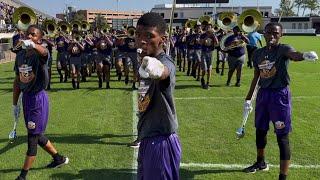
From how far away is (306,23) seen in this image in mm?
84562

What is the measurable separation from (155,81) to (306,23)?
3415 inches

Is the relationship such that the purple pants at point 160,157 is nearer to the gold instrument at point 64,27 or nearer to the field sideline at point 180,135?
the field sideline at point 180,135

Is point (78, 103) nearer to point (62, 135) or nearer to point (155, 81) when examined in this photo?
point (62, 135)

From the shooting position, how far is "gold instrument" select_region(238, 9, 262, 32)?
30.9ft

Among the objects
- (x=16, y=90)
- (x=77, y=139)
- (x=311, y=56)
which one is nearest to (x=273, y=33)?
(x=311, y=56)

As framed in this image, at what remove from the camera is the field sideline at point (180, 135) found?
6078mm

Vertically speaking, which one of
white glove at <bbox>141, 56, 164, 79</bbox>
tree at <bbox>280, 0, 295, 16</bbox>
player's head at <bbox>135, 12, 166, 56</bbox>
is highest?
tree at <bbox>280, 0, 295, 16</bbox>

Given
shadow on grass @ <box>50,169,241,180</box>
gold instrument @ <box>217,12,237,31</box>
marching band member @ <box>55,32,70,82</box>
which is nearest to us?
shadow on grass @ <box>50,169,241,180</box>

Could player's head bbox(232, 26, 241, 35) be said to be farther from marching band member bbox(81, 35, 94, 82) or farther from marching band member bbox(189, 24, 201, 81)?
marching band member bbox(81, 35, 94, 82)

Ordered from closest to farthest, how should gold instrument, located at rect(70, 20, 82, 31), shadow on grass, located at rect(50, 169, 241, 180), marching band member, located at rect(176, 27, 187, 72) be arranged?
shadow on grass, located at rect(50, 169, 241, 180)
gold instrument, located at rect(70, 20, 82, 31)
marching band member, located at rect(176, 27, 187, 72)

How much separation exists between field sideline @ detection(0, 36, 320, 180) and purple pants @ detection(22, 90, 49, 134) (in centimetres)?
76

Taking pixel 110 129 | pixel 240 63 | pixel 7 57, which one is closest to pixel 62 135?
pixel 110 129

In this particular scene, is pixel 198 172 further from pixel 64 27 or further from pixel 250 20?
pixel 64 27

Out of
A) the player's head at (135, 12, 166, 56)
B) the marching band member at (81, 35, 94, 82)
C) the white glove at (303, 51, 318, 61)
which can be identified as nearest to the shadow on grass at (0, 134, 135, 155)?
the white glove at (303, 51, 318, 61)
